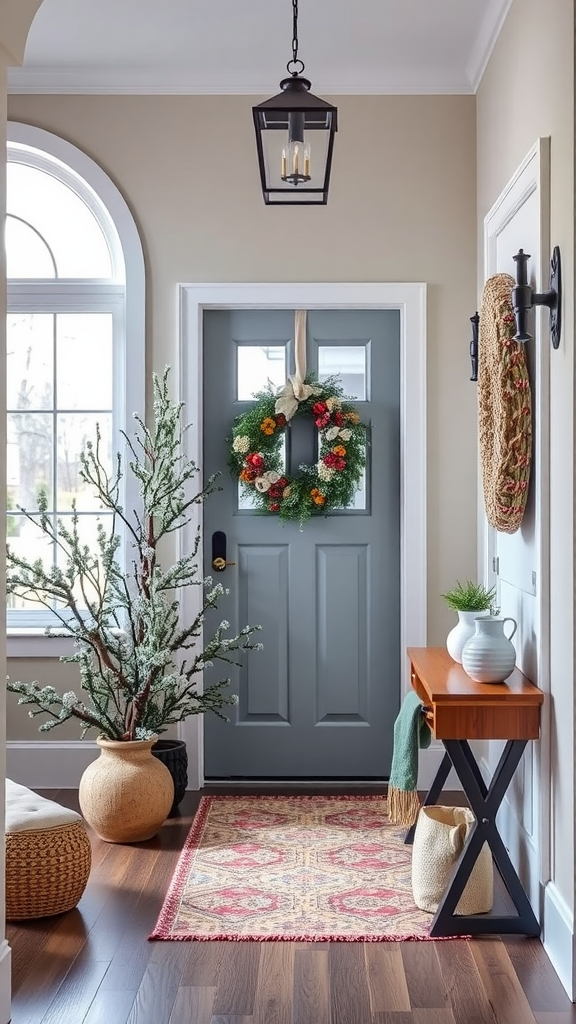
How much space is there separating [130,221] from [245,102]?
0.70m

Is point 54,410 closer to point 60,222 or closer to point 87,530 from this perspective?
point 87,530

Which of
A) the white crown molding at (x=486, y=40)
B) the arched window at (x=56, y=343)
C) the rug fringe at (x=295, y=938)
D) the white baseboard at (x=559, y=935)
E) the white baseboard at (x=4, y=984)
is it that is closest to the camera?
the white baseboard at (x=4, y=984)

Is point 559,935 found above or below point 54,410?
below

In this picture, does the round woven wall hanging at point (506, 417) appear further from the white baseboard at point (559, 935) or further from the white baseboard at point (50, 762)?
the white baseboard at point (50, 762)

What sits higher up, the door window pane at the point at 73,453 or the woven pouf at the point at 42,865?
the door window pane at the point at 73,453

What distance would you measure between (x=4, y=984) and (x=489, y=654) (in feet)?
5.09

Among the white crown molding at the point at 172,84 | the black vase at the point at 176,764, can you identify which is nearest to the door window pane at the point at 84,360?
the white crown molding at the point at 172,84

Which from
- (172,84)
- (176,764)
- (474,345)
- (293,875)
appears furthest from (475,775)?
(172,84)

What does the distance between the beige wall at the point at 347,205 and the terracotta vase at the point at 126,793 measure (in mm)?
1449

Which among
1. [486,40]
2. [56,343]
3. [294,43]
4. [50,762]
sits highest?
[486,40]

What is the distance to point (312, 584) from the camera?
4426 millimetres

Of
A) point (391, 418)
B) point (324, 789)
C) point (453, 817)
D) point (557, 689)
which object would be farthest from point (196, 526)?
point (557, 689)

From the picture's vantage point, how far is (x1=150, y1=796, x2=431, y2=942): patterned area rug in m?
2.92

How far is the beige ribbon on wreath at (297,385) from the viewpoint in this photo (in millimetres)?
4297
